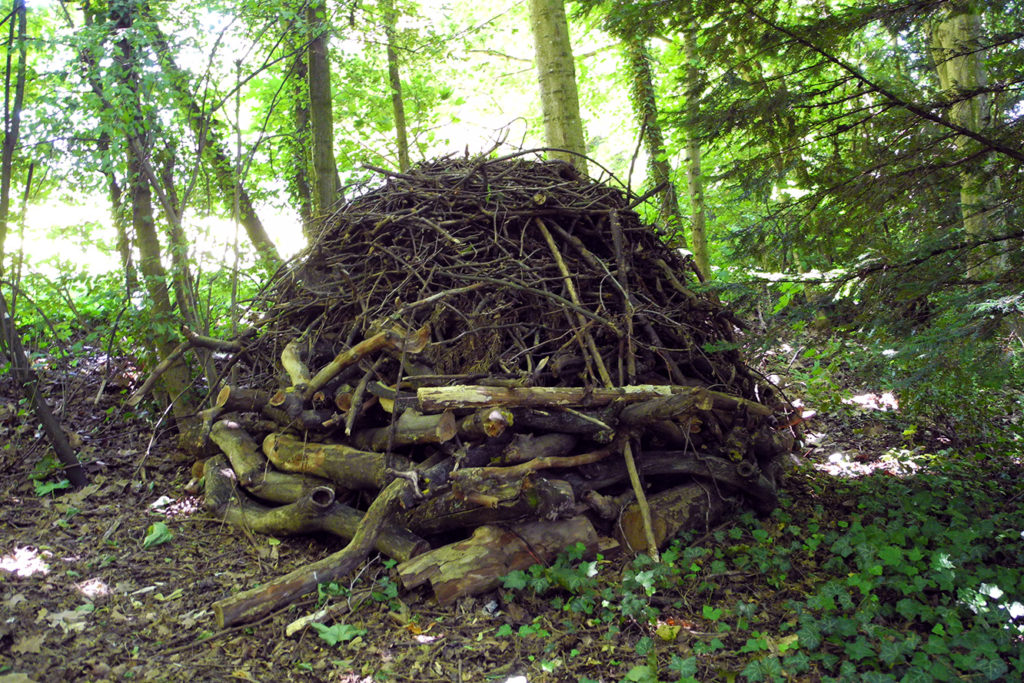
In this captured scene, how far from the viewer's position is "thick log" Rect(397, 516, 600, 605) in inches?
149

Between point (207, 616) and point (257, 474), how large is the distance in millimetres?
1439

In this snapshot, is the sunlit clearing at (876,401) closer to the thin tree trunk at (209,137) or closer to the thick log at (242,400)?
the thick log at (242,400)

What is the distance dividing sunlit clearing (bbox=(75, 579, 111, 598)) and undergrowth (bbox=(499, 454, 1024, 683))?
2.44 metres

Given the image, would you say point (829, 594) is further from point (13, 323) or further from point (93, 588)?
point (13, 323)

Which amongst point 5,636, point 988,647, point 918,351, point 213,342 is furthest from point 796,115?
point 5,636

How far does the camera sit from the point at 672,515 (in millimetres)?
4414

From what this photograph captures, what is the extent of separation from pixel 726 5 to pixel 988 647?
3.87m

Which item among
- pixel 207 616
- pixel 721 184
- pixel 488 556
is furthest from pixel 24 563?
pixel 721 184

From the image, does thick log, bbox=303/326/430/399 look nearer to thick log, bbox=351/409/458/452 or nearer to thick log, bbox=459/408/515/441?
thick log, bbox=351/409/458/452

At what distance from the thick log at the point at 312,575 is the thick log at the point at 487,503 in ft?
0.57

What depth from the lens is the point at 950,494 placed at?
4719 millimetres

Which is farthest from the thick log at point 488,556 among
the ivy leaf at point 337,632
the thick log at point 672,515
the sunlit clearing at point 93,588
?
the sunlit clearing at point 93,588

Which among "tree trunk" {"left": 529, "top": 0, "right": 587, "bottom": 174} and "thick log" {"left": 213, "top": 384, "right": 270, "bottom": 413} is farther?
"tree trunk" {"left": 529, "top": 0, "right": 587, "bottom": 174}

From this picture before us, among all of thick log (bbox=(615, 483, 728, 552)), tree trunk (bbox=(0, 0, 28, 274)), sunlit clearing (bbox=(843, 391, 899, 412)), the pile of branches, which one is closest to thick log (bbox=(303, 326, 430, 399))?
the pile of branches
